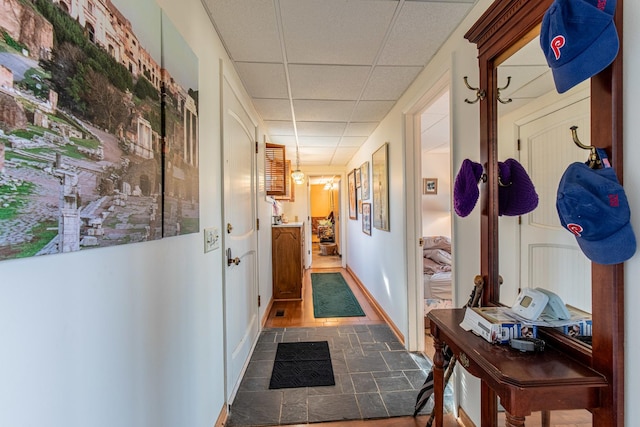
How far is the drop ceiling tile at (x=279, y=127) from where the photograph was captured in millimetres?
3141

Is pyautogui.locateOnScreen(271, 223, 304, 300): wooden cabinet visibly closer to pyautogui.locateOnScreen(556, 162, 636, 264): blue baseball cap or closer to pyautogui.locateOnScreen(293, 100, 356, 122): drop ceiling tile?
pyautogui.locateOnScreen(293, 100, 356, 122): drop ceiling tile

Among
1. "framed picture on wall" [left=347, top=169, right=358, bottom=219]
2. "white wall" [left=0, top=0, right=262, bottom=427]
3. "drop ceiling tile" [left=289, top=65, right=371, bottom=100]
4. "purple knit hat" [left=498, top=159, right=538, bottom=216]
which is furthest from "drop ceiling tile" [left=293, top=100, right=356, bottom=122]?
"framed picture on wall" [left=347, top=169, right=358, bottom=219]

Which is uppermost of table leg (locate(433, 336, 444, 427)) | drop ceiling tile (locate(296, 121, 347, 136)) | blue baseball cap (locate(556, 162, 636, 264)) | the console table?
drop ceiling tile (locate(296, 121, 347, 136))

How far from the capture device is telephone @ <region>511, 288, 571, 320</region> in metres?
0.96

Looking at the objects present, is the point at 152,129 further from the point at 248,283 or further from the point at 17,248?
the point at 248,283

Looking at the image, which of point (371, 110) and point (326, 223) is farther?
point (326, 223)

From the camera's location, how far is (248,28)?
1.54 meters

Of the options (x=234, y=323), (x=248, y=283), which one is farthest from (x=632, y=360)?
(x=248, y=283)

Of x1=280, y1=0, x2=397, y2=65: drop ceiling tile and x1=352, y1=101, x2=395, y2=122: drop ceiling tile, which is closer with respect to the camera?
x1=280, y1=0, x2=397, y2=65: drop ceiling tile

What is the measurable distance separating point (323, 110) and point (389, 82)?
0.76 m

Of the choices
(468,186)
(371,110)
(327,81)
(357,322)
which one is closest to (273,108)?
(327,81)

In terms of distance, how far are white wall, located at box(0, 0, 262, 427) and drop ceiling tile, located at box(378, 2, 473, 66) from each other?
1071 millimetres

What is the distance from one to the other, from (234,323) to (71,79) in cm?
173

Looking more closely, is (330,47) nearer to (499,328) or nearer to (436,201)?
(499,328)
